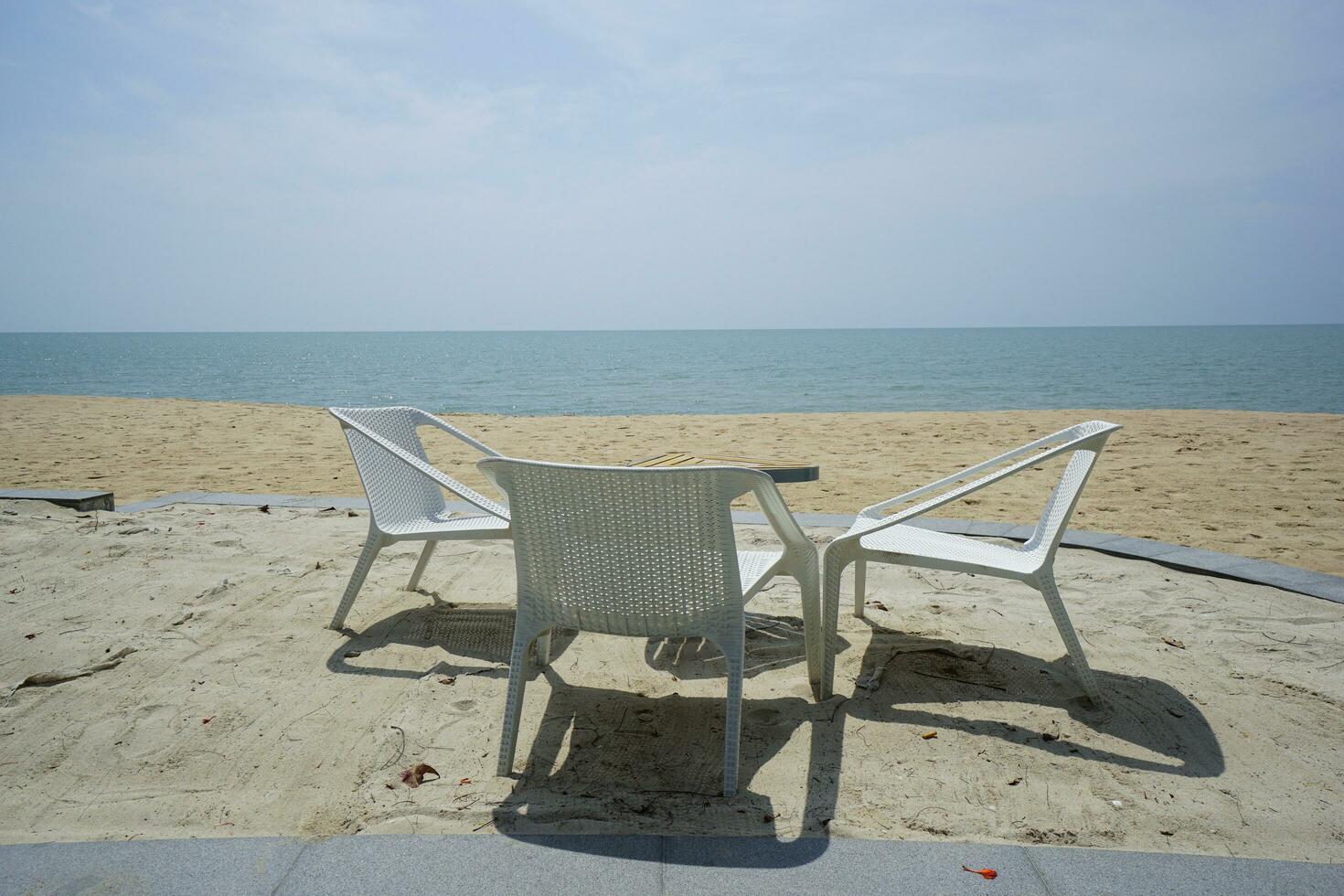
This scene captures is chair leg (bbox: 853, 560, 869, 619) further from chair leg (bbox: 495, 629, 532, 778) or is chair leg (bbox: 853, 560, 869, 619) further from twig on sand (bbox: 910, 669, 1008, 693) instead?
chair leg (bbox: 495, 629, 532, 778)

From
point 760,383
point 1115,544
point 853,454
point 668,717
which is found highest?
point 1115,544

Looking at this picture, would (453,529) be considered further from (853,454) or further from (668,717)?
(853,454)

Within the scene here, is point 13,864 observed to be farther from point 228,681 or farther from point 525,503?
point 525,503

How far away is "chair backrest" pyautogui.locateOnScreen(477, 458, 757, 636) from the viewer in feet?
7.30

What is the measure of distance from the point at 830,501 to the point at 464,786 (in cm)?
484

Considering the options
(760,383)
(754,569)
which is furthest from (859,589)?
(760,383)

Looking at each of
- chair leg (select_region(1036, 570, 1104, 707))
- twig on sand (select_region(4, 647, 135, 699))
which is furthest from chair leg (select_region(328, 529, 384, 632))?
chair leg (select_region(1036, 570, 1104, 707))

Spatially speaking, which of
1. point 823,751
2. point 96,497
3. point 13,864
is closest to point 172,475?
point 96,497

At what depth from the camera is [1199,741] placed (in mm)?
2518

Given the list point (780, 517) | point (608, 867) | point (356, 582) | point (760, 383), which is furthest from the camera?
point (760, 383)

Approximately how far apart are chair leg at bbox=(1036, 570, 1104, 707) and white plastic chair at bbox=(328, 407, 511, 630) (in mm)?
1900

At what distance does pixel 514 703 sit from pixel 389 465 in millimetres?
1774

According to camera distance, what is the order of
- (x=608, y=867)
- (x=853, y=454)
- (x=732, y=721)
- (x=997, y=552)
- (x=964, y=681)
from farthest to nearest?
(x=853, y=454) < (x=997, y=552) < (x=964, y=681) < (x=732, y=721) < (x=608, y=867)

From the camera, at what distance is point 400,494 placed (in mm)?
3771
